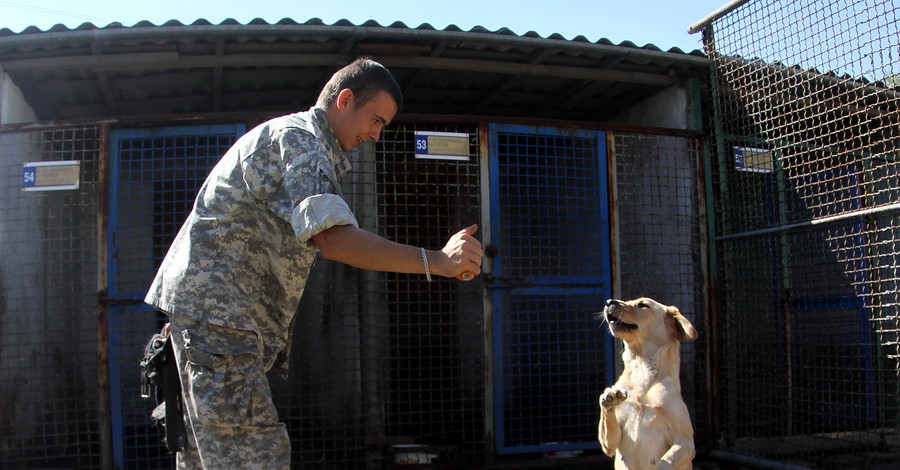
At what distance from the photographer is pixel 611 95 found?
6855mm

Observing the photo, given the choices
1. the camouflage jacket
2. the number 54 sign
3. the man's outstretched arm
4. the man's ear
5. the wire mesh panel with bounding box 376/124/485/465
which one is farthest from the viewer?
the wire mesh panel with bounding box 376/124/485/465

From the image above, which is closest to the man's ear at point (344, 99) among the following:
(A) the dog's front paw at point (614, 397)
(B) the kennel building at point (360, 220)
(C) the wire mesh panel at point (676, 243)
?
(A) the dog's front paw at point (614, 397)

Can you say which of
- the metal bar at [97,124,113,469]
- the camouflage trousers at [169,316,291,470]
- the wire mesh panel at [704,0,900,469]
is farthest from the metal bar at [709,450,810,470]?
the metal bar at [97,124,113,469]

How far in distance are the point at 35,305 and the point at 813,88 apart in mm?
6787

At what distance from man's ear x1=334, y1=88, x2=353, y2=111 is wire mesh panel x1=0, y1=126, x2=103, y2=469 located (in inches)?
131

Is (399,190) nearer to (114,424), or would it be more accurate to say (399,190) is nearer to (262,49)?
(262,49)

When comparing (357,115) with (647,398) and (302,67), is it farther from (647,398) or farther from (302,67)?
(302,67)

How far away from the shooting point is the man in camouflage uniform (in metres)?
2.16

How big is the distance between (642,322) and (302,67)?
3577 millimetres

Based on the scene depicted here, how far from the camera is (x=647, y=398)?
4.04 m

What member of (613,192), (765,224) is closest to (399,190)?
(613,192)

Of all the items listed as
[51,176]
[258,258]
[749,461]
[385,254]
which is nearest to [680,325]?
[749,461]

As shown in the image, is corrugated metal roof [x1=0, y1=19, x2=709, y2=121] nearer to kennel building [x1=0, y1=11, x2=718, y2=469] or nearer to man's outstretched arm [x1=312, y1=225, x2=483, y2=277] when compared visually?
kennel building [x1=0, y1=11, x2=718, y2=469]

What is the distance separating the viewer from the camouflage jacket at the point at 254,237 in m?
2.25
